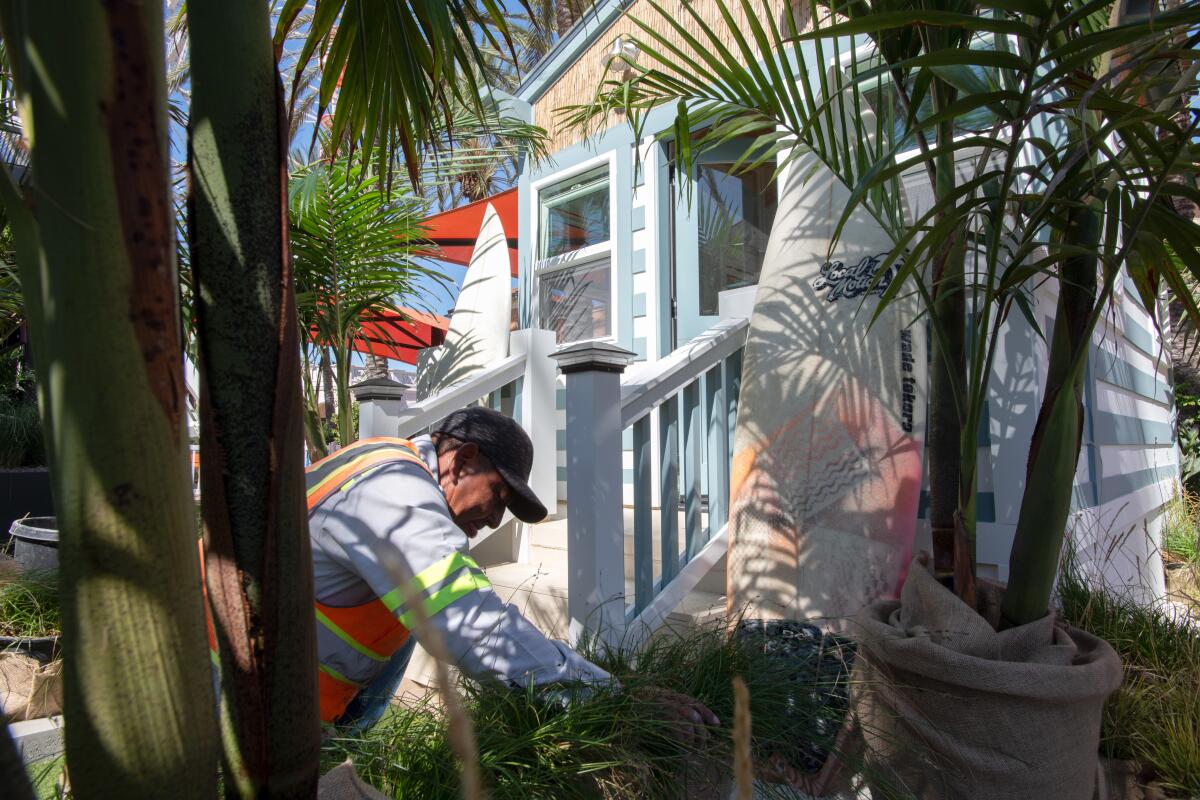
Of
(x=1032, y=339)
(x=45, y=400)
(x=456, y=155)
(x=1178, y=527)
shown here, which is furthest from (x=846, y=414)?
(x=1178, y=527)

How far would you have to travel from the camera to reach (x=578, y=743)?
135cm

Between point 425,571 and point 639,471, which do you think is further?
point 639,471

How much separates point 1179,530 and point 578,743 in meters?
7.54

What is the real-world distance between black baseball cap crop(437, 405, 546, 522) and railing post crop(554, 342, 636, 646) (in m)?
0.54

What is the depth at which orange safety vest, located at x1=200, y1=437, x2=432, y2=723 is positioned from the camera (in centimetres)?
179

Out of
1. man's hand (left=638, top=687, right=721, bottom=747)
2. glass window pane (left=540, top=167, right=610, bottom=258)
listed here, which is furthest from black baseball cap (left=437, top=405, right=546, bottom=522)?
glass window pane (left=540, top=167, right=610, bottom=258)

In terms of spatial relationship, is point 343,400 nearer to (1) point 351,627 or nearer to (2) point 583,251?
(2) point 583,251

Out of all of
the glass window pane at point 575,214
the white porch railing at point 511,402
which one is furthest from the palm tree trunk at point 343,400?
the glass window pane at point 575,214

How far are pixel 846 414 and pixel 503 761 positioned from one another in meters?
1.92

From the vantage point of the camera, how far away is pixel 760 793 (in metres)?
1.51

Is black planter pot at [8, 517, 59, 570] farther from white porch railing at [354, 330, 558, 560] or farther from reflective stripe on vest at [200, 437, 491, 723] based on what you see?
reflective stripe on vest at [200, 437, 491, 723]

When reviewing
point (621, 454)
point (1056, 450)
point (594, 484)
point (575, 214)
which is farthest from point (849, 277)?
point (575, 214)

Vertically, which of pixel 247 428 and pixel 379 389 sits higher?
pixel 247 428

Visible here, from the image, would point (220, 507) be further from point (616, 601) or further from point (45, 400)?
point (616, 601)
